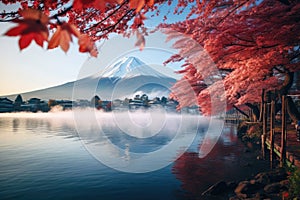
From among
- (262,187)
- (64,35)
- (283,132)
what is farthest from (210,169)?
(64,35)

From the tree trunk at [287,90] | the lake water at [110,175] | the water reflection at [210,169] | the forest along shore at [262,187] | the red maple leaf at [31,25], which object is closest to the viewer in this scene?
the red maple leaf at [31,25]

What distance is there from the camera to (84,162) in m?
14.3

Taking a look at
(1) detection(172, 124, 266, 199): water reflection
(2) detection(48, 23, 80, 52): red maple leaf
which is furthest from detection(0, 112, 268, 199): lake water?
(2) detection(48, 23, 80, 52): red maple leaf

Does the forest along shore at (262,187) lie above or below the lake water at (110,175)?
above

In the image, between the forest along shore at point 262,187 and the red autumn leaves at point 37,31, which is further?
the forest along shore at point 262,187

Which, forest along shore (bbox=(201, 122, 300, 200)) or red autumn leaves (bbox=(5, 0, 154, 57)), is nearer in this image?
red autumn leaves (bbox=(5, 0, 154, 57))

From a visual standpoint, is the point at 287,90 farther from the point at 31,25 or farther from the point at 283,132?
the point at 31,25

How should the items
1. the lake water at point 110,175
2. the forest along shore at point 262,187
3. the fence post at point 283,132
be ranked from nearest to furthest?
the forest along shore at point 262,187
the fence post at point 283,132
the lake water at point 110,175

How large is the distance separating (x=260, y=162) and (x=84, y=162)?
1061 centimetres

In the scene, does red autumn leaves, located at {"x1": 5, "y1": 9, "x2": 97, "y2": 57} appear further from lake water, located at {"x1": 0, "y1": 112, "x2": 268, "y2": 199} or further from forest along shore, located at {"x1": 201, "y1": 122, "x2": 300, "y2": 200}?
lake water, located at {"x1": 0, "y1": 112, "x2": 268, "y2": 199}

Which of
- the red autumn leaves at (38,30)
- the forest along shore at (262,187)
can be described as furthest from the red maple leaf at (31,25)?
the forest along shore at (262,187)

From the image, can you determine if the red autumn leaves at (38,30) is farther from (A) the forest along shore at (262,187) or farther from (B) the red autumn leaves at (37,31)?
(A) the forest along shore at (262,187)

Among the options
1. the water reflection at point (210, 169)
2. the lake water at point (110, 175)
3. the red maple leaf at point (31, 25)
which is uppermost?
the red maple leaf at point (31, 25)

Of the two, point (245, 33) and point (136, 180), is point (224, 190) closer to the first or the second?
point (136, 180)
